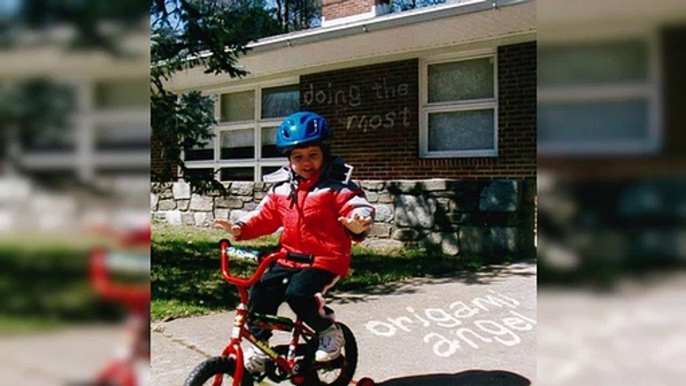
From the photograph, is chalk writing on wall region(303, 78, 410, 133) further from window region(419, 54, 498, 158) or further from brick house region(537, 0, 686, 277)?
brick house region(537, 0, 686, 277)

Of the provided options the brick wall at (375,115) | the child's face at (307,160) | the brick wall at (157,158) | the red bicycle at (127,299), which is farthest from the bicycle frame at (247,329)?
the brick wall at (375,115)

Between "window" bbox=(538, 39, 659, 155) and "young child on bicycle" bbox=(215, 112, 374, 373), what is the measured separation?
1414 mm

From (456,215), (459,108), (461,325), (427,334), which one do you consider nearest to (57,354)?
(427,334)

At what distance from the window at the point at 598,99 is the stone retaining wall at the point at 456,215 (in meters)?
4.93

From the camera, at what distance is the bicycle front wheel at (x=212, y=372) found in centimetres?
236

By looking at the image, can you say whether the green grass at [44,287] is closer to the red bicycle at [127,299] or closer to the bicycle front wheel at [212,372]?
the red bicycle at [127,299]

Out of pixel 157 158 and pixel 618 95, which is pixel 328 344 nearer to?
pixel 618 95

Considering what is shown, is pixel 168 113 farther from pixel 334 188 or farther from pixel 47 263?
pixel 47 263

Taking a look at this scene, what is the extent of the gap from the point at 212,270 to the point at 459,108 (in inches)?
138

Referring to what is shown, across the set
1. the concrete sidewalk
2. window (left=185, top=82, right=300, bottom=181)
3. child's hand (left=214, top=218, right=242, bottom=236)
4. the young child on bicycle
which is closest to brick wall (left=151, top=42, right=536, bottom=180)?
window (left=185, top=82, right=300, bottom=181)

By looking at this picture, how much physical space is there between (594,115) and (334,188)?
1.60 meters

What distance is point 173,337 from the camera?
151 inches

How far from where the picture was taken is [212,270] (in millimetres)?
6180

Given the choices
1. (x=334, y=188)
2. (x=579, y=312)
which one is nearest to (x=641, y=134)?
(x=579, y=312)
